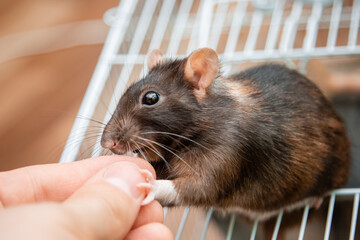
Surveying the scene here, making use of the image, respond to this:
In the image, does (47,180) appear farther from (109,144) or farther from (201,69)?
(201,69)

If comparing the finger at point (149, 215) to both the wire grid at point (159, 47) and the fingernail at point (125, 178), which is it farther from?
the wire grid at point (159, 47)

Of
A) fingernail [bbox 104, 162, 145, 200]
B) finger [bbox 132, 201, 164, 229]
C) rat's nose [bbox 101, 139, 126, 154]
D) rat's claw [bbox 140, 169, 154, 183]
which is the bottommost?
finger [bbox 132, 201, 164, 229]

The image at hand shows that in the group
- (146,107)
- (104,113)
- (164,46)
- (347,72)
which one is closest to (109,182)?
(146,107)

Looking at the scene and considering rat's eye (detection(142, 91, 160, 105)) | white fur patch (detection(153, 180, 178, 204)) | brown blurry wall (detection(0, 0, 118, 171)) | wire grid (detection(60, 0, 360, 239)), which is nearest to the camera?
white fur patch (detection(153, 180, 178, 204))

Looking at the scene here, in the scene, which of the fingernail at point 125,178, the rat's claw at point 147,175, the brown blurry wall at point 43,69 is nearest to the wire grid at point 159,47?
the rat's claw at point 147,175

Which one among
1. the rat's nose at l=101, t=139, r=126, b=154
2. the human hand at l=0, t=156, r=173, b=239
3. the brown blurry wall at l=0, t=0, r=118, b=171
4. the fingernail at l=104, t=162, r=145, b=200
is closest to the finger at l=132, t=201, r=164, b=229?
the human hand at l=0, t=156, r=173, b=239

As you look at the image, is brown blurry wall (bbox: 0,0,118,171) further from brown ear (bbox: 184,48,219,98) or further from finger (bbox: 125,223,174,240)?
finger (bbox: 125,223,174,240)
